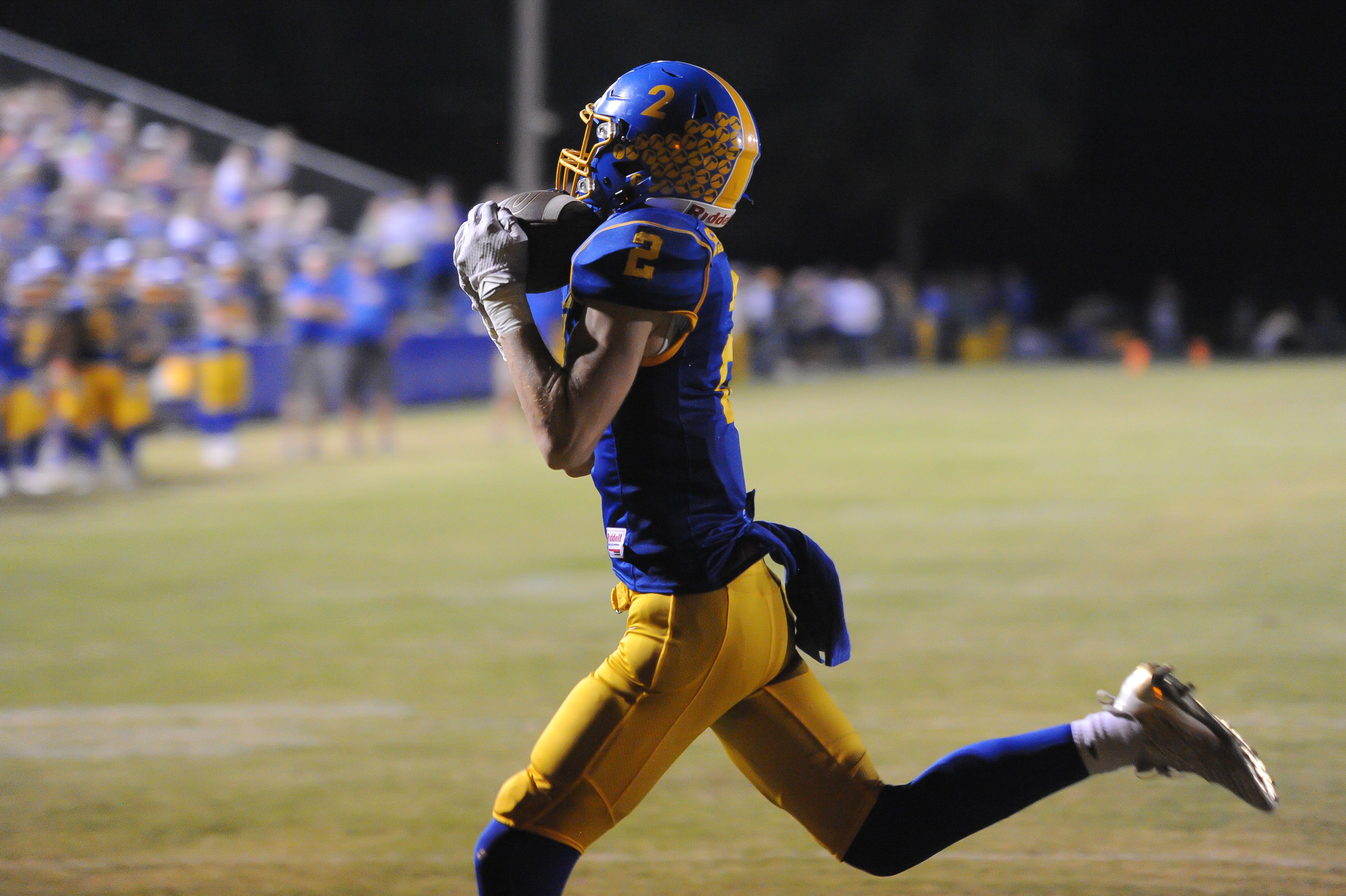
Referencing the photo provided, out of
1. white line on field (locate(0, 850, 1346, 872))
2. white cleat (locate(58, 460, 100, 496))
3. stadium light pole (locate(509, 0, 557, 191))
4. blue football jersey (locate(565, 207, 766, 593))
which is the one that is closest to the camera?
blue football jersey (locate(565, 207, 766, 593))

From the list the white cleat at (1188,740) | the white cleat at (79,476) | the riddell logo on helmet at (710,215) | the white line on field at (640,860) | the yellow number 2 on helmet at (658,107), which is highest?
the yellow number 2 on helmet at (658,107)

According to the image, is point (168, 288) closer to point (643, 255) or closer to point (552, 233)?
point (552, 233)

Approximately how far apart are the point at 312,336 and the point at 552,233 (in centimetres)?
1410

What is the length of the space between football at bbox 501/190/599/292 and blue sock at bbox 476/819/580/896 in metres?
Answer: 1.02

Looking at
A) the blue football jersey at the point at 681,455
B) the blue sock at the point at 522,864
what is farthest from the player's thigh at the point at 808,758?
the blue sock at the point at 522,864

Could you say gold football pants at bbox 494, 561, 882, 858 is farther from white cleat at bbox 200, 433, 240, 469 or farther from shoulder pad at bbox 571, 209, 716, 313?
white cleat at bbox 200, 433, 240, 469

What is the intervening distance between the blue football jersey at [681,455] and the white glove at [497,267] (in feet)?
0.33

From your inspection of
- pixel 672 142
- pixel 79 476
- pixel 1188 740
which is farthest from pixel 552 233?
pixel 79 476

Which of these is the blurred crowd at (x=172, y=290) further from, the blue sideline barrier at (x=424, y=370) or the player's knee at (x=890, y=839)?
the player's knee at (x=890, y=839)

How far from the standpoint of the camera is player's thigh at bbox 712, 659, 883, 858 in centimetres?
297

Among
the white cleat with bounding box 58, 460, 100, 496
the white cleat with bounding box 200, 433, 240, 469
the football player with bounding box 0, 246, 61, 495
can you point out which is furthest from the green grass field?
the football player with bounding box 0, 246, 61, 495

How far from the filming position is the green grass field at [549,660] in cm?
441

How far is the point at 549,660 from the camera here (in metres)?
6.87

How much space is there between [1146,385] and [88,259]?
17416 millimetres
